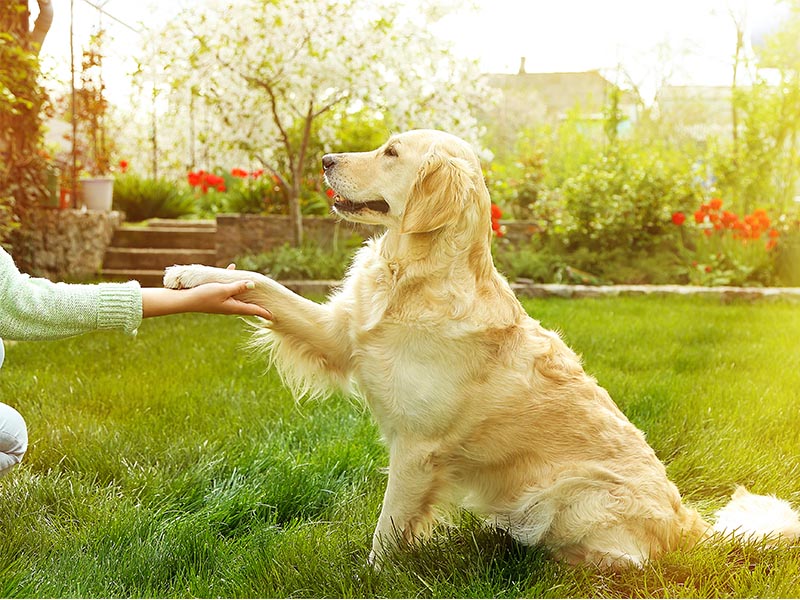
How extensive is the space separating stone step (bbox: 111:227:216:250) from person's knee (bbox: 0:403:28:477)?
6911 millimetres

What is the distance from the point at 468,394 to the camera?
2.25 metres

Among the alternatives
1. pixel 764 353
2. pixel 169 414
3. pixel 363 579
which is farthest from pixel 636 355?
pixel 363 579

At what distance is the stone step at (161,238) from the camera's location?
30.0 ft

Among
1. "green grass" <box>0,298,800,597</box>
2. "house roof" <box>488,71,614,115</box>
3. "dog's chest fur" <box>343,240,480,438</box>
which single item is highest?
"house roof" <box>488,71,614,115</box>

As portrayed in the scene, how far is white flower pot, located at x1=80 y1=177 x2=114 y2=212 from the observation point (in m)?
8.93

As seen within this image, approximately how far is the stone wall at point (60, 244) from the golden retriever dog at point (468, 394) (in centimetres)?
587

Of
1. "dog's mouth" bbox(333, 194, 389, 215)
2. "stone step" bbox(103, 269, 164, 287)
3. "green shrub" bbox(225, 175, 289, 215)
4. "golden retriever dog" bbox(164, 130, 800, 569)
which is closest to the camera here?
"golden retriever dog" bbox(164, 130, 800, 569)

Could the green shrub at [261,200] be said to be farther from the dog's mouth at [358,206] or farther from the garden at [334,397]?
the dog's mouth at [358,206]

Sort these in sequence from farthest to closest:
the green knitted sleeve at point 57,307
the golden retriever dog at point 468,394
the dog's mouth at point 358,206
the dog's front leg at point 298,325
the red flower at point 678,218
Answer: the red flower at point 678,218
the dog's mouth at point 358,206
the dog's front leg at point 298,325
the golden retriever dog at point 468,394
the green knitted sleeve at point 57,307

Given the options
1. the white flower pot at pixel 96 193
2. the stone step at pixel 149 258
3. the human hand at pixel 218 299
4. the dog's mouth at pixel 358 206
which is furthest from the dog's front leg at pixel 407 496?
the white flower pot at pixel 96 193

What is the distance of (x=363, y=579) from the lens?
7.04ft

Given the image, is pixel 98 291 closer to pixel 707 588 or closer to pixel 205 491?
pixel 205 491

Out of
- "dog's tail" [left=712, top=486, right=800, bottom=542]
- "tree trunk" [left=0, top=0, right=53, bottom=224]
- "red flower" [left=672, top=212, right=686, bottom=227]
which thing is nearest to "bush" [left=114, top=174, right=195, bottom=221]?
"tree trunk" [left=0, top=0, right=53, bottom=224]

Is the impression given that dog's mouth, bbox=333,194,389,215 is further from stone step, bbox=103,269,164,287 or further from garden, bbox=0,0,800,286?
stone step, bbox=103,269,164,287
